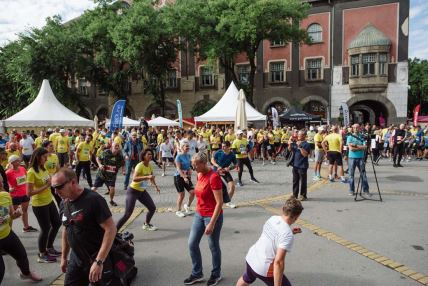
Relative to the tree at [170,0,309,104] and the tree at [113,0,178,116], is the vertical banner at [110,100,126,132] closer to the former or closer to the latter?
the tree at [170,0,309,104]

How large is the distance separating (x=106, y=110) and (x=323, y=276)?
3565 cm

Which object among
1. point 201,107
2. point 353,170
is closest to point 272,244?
point 353,170

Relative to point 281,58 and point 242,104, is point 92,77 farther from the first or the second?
point 242,104

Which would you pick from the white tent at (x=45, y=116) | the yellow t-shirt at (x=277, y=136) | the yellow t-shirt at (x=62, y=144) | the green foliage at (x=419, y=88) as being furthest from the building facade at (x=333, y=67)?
the green foliage at (x=419, y=88)

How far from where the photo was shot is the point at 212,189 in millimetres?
4285

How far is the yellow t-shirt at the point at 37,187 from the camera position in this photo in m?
5.04

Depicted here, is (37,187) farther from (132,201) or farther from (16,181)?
(132,201)

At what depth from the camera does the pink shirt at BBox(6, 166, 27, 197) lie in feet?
19.1

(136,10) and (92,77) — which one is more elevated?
(136,10)

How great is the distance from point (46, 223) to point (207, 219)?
2455 millimetres

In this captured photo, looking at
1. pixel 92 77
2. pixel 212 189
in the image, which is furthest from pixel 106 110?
pixel 212 189

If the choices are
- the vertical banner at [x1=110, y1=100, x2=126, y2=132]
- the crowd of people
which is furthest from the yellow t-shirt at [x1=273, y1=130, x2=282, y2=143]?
the vertical banner at [x1=110, y1=100, x2=126, y2=132]

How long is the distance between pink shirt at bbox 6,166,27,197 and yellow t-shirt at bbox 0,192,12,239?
204 cm

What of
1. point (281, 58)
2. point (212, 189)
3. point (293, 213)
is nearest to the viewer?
point (293, 213)
